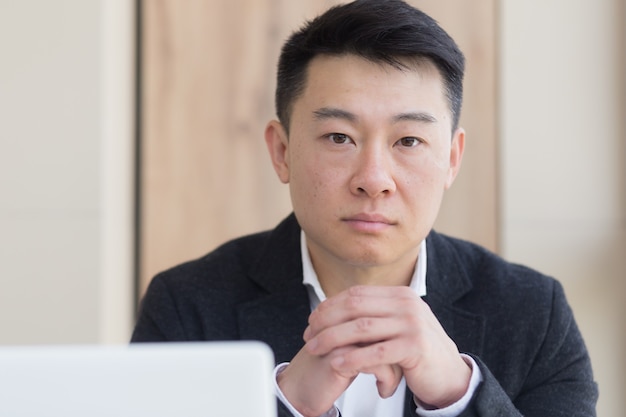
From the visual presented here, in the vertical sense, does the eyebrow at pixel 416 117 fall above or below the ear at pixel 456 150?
above

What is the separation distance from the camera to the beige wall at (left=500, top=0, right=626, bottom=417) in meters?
2.64

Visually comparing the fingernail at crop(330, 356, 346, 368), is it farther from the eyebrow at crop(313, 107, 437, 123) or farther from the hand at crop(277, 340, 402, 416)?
the eyebrow at crop(313, 107, 437, 123)

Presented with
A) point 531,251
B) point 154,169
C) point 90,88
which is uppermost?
point 90,88

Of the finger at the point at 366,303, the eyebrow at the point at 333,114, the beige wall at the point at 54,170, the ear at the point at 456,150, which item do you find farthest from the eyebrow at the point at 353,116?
the beige wall at the point at 54,170

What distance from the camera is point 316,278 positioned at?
1.66 m

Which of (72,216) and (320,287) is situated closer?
(320,287)

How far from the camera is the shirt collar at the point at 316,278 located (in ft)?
5.37

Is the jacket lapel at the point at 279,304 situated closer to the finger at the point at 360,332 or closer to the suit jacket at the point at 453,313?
the suit jacket at the point at 453,313

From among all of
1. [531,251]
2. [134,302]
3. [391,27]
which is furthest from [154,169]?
[391,27]

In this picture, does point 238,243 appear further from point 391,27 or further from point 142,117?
point 142,117

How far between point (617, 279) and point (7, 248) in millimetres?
1702

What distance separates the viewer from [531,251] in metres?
2.64

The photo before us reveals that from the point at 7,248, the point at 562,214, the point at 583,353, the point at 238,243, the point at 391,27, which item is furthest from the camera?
the point at 562,214

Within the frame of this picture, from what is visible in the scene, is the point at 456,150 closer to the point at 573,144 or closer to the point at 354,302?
the point at 354,302
